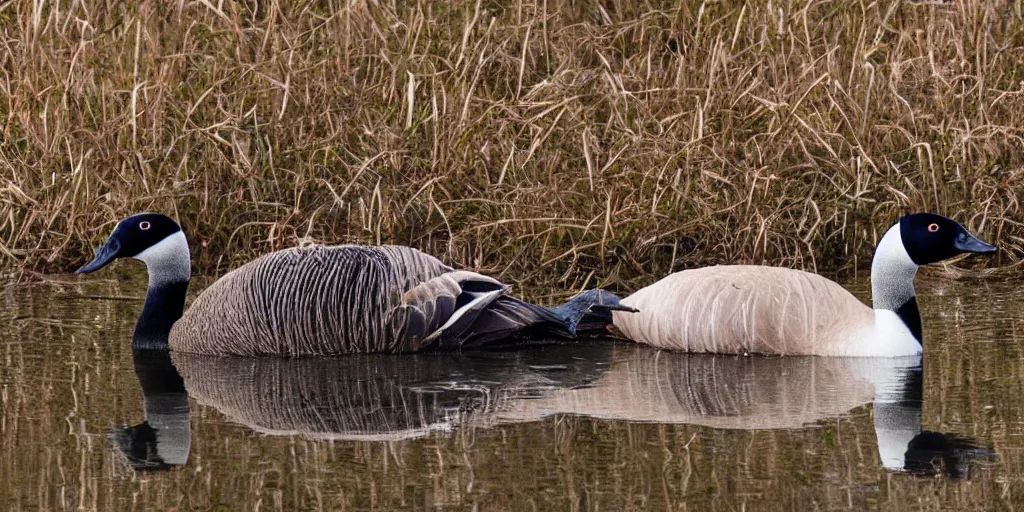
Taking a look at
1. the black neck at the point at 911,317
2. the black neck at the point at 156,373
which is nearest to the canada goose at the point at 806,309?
→ the black neck at the point at 911,317

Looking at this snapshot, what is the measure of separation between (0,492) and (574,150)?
550cm

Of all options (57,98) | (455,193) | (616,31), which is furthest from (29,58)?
(616,31)

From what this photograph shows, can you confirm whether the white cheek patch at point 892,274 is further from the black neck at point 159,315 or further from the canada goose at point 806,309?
the black neck at point 159,315

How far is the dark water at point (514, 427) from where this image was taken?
5.38 metres

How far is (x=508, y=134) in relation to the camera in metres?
10.3

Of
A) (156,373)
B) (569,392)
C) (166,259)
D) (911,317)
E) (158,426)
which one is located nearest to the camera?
(158,426)

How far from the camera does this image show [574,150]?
10273 millimetres

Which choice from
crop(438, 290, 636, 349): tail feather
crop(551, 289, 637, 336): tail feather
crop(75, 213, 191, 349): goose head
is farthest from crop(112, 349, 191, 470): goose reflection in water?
crop(551, 289, 637, 336): tail feather

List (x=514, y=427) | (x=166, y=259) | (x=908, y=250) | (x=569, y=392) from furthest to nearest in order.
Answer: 1. (x=166, y=259)
2. (x=908, y=250)
3. (x=569, y=392)
4. (x=514, y=427)

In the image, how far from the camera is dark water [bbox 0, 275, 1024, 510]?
5375 millimetres

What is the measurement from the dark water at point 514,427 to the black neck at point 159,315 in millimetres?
139

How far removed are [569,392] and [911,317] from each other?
1.87 metres

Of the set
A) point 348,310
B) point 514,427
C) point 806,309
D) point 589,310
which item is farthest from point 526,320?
point 514,427

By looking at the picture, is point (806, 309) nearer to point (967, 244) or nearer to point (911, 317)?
point (911, 317)
